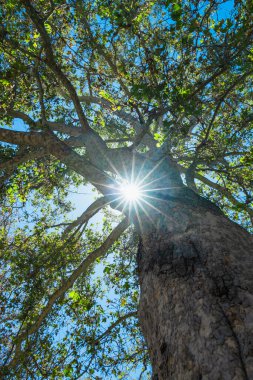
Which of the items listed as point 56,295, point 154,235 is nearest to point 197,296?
point 154,235

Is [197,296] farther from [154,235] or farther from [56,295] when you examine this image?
[56,295]

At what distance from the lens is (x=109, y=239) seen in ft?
17.4

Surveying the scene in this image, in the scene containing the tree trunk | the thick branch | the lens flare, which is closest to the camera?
the tree trunk

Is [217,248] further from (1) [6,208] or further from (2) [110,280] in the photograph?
(1) [6,208]

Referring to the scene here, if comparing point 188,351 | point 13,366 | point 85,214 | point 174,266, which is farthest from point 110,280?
point 188,351

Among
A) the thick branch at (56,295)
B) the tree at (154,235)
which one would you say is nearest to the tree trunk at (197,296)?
the tree at (154,235)

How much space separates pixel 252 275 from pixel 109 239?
3748mm

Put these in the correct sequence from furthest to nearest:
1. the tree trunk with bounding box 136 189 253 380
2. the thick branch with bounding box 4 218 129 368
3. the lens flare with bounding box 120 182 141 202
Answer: the thick branch with bounding box 4 218 129 368, the lens flare with bounding box 120 182 141 202, the tree trunk with bounding box 136 189 253 380

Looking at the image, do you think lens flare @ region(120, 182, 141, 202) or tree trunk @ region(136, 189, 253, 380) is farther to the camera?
lens flare @ region(120, 182, 141, 202)

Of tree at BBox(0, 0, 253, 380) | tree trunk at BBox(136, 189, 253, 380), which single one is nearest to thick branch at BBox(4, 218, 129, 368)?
tree at BBox(0, 0, 253, 380)

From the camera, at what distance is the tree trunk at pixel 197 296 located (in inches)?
54.6

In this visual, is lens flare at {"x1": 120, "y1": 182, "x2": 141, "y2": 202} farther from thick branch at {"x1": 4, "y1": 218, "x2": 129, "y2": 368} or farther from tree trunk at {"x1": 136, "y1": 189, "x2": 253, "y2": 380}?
thick branch at {"x1": 4, "y1": 218, "x2": 129, "y2": 368}

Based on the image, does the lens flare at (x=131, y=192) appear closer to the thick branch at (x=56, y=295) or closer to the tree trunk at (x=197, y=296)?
the tree trunk at (x=197, y=296)

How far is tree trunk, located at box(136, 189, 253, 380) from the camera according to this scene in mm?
1388
